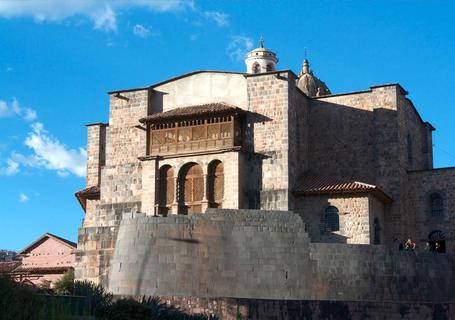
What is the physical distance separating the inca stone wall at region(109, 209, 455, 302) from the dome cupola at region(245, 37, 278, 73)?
19.8 meters

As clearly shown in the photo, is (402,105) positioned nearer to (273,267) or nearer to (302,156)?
(302,156)

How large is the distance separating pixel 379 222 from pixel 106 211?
1368cm

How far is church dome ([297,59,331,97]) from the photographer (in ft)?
171

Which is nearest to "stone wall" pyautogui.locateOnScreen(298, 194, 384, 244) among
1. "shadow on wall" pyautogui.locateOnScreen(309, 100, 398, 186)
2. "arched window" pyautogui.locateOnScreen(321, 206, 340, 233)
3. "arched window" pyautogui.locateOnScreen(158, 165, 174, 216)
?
"arched window" pyautogui.locateOnScreen(321, 206, 340, 233)

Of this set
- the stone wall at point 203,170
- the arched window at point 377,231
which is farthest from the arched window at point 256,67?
the arched window at point 377,231

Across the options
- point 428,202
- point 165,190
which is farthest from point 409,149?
point 165,190

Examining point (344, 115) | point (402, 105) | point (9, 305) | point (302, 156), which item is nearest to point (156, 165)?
point (302, 156)

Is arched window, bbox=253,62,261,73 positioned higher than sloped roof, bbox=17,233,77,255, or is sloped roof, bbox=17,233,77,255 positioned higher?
arched window, bbox=253,62,261,73

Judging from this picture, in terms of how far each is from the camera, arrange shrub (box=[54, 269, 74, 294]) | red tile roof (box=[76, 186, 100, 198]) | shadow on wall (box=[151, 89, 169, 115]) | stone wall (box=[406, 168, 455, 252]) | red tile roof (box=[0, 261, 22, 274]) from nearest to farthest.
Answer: red tile roof (box=[0, 261, 22, 274]) < shrub (box=[54, 269, 74, 294]) < stone wall (box=[406, 168, 455, 252]) < shadow on wall (box=[151, 89, 169, 115]) < red tile roof (box=[76, 186, 100, 198])

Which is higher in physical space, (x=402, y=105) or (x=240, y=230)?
(x=402, y=105)

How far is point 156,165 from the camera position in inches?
1614

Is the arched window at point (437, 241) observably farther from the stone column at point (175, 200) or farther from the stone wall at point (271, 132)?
the stone column at point (175, 200)

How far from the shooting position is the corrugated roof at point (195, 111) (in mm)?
39594

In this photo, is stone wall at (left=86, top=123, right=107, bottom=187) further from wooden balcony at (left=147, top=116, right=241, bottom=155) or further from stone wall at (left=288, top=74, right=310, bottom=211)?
stone wall at (left=288, top=74, right=310, bottom=211)
